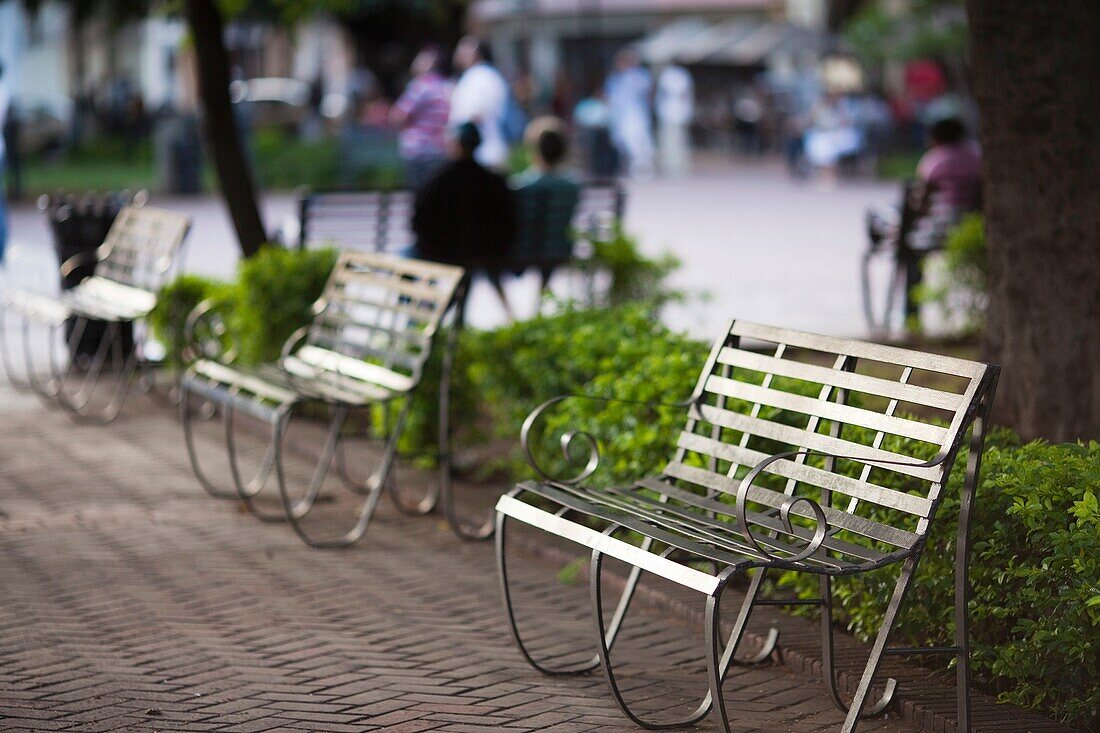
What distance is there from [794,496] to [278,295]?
504 centimetres

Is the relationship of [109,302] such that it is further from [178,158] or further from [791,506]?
[178,158]

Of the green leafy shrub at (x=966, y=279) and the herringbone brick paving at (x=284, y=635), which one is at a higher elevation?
the green leafy shrub at (x=966, y=279)

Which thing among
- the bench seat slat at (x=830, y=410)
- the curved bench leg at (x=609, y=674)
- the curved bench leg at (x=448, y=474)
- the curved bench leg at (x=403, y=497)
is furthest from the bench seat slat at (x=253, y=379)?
the curved bench leg at (x=609, y=674)

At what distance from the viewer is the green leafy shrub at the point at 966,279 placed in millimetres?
10320

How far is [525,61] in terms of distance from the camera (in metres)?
51.8

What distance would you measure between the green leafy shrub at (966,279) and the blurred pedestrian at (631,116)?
18.6 meters

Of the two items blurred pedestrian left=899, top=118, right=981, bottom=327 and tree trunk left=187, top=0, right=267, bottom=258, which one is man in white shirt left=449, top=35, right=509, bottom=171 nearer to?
blurred pedestrian left=899, top=118, right=981, bottom=327

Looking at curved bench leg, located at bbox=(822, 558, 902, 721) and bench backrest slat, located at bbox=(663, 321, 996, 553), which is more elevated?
bench backrest slat, located at bbox=(663, 321, 996, 553)

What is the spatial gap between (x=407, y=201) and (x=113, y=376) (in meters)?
2.42

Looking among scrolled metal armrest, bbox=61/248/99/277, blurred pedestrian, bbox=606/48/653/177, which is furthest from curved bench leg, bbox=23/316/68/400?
blurred pedestrian, bbox=606/48/653/177

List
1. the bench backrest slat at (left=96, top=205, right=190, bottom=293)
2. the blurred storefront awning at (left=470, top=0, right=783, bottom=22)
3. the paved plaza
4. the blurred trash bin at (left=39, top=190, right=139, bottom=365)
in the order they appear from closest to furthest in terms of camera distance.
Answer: the bench backrest slat at (left=96, top=205, right=190, bottom=293) → the blurred trash bin at (left=39, top=190, right=139, bottom=365) → the paved plaza → the blurred storefront awning at (left=470, top=0, right=783, bottom=22)

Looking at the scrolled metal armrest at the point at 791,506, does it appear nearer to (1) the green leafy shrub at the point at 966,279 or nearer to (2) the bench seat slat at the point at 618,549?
(2) the bench seat slat at the point at 618,549

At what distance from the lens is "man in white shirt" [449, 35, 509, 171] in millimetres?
16000

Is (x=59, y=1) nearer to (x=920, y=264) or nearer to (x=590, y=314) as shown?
(x=920, y=264)
